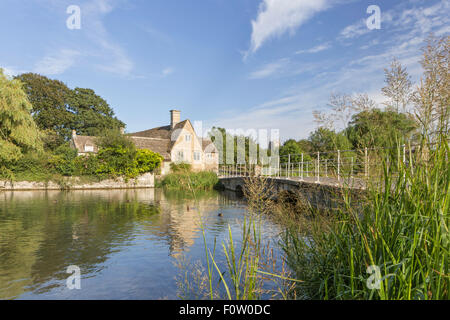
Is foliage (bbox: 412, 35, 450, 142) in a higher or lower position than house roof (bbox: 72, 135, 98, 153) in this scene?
lower

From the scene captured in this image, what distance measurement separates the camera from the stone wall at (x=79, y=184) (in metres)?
26.3

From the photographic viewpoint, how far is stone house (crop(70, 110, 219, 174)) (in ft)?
122

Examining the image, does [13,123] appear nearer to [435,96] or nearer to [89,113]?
[89,113]

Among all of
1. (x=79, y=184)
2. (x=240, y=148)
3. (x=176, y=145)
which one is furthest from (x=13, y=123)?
(x=240, y=148)

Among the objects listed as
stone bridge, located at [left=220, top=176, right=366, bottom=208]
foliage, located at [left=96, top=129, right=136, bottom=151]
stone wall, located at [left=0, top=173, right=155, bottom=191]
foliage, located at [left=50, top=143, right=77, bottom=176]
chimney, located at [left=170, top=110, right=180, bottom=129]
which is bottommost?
stone wall, located at [left=0, top=173, right=155, bottom=191]

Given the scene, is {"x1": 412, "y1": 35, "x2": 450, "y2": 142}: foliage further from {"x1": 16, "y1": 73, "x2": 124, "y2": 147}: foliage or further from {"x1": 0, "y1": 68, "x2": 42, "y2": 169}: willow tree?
{"x1": 16, "y1": 73, "x2": 124, "y2": 147}: foliage

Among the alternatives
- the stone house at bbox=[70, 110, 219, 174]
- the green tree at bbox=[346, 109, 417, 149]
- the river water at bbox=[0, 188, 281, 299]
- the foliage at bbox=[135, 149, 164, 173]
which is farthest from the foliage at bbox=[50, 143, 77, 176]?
the green tree at bbox=[346, 109, 417, 149]

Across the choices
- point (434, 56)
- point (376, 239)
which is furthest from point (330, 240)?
point (434, 56)

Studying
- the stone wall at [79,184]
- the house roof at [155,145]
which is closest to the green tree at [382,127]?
the stone wall at [79,184]

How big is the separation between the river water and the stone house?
23.2 m

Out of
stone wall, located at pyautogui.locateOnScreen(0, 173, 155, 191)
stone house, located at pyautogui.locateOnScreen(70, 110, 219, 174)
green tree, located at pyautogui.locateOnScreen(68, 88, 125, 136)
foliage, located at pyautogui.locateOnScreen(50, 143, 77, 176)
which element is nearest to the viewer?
stone wall, located at pyautogui.locateOnScreen(0, 173, 155, 191)

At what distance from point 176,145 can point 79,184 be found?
13.5m
